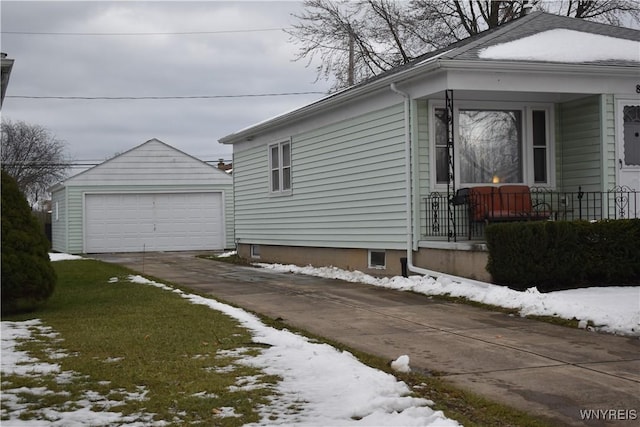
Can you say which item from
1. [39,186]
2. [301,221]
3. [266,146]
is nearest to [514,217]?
[301,221]

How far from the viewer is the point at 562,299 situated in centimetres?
921

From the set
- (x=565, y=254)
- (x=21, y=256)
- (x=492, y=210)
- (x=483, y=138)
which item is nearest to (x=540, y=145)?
(x=483, y=138)

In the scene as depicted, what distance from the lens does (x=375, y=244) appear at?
13992 mm

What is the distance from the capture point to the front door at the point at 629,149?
491 inches

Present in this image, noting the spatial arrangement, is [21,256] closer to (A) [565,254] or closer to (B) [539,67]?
(A) [565,254]

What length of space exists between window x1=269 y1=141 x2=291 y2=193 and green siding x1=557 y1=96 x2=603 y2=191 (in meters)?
6.86

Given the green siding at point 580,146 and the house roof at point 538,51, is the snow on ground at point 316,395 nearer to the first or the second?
the house roof at point 538,51

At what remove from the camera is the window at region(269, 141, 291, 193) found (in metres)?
18.0

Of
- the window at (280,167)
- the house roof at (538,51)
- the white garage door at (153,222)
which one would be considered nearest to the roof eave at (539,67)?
the house roof at (538,51)

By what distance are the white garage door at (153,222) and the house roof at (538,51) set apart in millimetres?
13090

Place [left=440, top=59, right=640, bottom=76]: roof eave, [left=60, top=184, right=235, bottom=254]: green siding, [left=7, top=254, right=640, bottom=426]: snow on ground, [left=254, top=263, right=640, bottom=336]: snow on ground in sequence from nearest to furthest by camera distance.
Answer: [left=7, top=254, right=640, bottom=426]: snow on ground
[left=254, top=263, right=640, bottom=336]: snow on ground
[left=440, top=59, right=640, bottom=76]: roof eave
[left=60, top=184, right=235, bottom=254]: green siding

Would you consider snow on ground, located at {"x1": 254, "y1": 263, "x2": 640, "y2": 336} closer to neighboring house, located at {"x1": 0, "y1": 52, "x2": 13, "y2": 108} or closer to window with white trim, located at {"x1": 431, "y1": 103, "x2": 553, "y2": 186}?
window with white trim, located at {"x1": 431, "y1": 103, "x2": 553, "y2": 186}

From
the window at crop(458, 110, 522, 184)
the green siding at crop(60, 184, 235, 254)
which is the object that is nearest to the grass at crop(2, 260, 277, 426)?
the window at crop(458, 110, 522, 184)

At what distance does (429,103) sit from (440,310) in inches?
174
